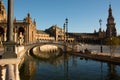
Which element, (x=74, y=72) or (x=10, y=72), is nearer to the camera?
(x=10, y=72)

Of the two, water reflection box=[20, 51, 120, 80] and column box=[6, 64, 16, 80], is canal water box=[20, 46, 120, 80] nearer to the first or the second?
water reflection box=[20, 51, 120, 80]

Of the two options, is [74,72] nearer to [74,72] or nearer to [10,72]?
[74,72]

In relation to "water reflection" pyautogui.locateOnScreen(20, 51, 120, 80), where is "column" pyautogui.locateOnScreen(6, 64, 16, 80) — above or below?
above

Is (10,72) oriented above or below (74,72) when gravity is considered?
above

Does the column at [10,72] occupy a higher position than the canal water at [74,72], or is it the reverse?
the column at [10,72]

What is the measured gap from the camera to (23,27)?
95938 mm

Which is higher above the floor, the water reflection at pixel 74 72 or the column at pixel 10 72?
the column at pixel 10 72

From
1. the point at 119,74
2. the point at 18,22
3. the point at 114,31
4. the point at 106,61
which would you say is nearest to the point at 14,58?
the point at 119,74

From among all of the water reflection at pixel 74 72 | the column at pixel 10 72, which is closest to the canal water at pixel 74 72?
the water reflection at pixel 74 72

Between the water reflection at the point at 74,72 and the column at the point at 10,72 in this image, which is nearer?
the column at the point at 10,72

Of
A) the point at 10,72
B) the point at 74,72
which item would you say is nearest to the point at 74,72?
the point at 74,72

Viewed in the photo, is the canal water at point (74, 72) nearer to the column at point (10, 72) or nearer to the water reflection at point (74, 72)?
the water reflection at point (74, 72)

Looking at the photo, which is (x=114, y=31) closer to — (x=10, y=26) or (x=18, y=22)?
(x=18, y=22)

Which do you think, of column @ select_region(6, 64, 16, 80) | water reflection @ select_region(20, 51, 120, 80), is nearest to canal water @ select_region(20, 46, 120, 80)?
water reflection @ select_region(20, 51, 120, 80)
